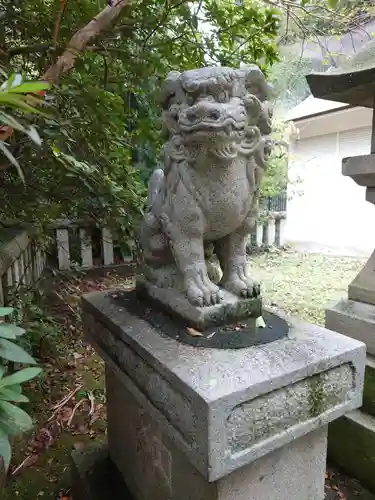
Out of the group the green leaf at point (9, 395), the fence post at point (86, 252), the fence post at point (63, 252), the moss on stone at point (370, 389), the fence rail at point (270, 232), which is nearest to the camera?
the green leaf at point (9, 395)

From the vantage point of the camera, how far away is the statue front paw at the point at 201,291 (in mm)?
1140

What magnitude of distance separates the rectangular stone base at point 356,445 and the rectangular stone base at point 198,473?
0.45m

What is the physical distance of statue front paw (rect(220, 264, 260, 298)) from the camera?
123 cm

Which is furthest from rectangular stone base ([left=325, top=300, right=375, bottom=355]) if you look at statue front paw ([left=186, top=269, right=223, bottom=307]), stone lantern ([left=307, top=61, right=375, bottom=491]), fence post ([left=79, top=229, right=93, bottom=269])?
fence post ([left=79, top=229, right=93, bottom=269])

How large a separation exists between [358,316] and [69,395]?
1.62m

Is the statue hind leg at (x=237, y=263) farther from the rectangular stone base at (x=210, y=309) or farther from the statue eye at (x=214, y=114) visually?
the statue eye at (x=214, y=114)

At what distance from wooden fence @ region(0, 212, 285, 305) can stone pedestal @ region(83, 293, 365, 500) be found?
37.1 inches

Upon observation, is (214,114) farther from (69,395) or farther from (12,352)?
(69,395)

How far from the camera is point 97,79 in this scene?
6.44ft

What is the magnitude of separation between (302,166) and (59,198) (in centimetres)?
594

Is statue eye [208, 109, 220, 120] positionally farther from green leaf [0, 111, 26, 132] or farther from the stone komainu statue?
green leaf [0, 111, 26, 132]

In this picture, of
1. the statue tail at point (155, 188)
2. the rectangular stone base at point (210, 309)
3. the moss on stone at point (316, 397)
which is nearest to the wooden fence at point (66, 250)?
the statue tail at point (155, 188)

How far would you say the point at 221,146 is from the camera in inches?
40.6

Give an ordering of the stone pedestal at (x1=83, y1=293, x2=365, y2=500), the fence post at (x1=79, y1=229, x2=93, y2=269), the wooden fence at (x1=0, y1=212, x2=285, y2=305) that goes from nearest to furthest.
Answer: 1. the stone pedestal at (x1=83, y1=293, x2=365, y2=500)
2. the wooden fence at (x1=0, y1=212, x2=285, y2=305)
3. the fence post at (x1=79, y1=229, x2=93, y2=269)
